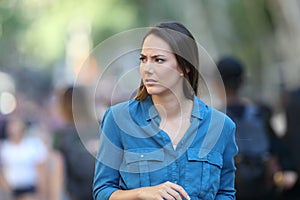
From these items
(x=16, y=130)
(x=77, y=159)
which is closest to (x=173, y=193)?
(x=77, y=159)

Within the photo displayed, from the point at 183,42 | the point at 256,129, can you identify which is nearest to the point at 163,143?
the point at 183,42

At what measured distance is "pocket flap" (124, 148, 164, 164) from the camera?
156 inches

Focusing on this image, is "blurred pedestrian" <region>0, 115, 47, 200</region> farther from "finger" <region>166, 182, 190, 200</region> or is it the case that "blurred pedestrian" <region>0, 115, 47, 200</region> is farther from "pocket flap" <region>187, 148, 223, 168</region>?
"finger" <region>166, 182, 190, 200</region>

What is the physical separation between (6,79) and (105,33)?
886cm

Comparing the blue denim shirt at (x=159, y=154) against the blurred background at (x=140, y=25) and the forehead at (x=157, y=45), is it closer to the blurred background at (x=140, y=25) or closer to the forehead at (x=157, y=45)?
the forehead at (x=157, y=45)

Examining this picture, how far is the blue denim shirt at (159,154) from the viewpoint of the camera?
3.96 m

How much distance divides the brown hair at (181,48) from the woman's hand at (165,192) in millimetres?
489

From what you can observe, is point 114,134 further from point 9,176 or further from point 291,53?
point 291,53

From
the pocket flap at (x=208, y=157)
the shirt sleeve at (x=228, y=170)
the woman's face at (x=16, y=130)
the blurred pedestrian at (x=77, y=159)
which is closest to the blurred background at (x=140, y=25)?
the woman's face at (x=16, y=130)

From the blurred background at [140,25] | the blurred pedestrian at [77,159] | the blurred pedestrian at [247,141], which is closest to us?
the blurred pedestrian at [247,141]

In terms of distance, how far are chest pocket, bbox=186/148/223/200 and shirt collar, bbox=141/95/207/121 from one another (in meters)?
0.18

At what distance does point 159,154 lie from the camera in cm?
398

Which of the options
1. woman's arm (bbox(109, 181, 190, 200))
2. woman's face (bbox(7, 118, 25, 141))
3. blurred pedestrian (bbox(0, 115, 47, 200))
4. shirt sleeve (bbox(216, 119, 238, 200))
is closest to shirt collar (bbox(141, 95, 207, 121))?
shirt sleeve (bbox(216, 119, 238, 200))

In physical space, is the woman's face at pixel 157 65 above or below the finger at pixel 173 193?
above
